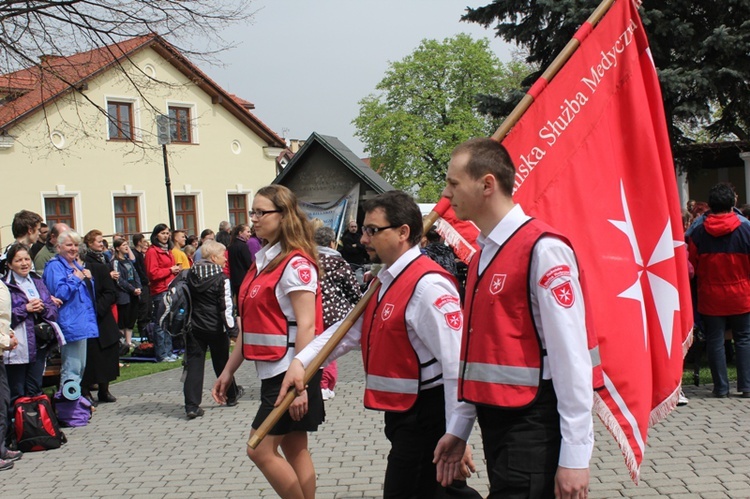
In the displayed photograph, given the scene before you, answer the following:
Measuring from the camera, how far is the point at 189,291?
29.2ft

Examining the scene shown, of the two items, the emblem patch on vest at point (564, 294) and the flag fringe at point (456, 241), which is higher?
the flag fringe at point (456, 241)

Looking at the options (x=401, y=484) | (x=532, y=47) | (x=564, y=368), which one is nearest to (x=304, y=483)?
(x=401, y=484)

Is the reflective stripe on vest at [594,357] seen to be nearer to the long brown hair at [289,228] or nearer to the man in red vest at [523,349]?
the man in red vest at [523,349]

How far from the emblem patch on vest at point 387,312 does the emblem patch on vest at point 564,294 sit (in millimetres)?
1057

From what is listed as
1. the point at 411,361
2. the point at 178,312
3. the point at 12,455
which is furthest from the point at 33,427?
the point at 411,361

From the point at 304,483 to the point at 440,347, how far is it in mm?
1594

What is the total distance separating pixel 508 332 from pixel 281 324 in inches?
77.6

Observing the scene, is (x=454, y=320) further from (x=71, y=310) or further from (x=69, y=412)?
(x=69, y=412)

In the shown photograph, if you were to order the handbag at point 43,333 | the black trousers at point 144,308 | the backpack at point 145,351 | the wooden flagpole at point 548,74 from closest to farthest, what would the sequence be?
1. the wooden flagpole at point 548,74
2. the handbag at point 43,333
3. the backpack at point 145,351
4. the black trousers at point 144,308

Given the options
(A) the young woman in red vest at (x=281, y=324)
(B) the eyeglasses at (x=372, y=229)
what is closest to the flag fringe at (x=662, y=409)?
(B) the eyeglasses at (x=372, y=229)

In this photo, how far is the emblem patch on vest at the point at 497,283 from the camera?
9.24ft

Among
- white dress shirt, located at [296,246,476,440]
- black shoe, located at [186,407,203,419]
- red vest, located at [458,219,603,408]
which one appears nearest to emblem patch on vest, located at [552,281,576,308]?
red vest, located at [458,219,603,408]

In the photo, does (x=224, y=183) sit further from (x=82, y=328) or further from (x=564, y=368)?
(x=564, y=368)

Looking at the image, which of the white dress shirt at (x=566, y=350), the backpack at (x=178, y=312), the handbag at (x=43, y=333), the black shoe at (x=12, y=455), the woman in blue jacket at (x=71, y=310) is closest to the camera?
the white dress shirt at (x=566, y=350)
